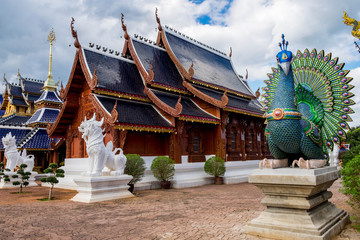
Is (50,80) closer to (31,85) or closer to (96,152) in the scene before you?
(31,85)

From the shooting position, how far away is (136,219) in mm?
5668

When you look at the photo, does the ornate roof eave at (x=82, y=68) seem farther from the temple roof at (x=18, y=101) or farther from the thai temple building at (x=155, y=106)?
the temple roof at (x=18, y=101)

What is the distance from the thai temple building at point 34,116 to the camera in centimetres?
1945

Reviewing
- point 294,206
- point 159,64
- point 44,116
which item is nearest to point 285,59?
point 294,206

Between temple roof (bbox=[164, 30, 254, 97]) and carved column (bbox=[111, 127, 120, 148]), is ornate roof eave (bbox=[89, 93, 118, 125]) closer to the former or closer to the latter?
carved column (bbox=[111, 127, 120, 148])

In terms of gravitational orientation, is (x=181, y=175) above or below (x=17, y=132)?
below

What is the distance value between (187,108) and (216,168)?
3.30 m

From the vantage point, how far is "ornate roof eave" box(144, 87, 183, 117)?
1177cm

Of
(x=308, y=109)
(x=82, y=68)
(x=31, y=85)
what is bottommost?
(x=308, y=109)

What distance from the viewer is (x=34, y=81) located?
3033 cm

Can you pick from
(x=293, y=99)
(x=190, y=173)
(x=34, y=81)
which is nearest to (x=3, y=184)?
(x=190, y=173)

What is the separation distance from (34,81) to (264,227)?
105 ft

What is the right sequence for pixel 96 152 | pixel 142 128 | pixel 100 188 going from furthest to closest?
pixel 142 128
pixel 96 152
pixel 100 188

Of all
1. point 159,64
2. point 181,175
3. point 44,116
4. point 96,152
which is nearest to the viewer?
Result: point 96,152
